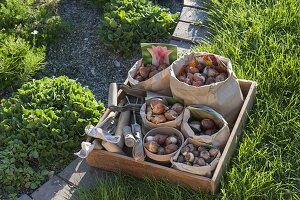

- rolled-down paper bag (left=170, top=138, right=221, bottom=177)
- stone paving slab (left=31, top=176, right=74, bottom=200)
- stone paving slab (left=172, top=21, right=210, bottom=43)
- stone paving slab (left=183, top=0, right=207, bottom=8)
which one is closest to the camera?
rolled-down paper bag (left=170, top=138, right=221, bottom=177)

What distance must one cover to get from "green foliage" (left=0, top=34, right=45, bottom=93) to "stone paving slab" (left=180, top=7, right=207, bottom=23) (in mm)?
1217

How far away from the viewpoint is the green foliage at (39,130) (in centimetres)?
307

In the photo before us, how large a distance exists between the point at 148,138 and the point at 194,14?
1.63 meters

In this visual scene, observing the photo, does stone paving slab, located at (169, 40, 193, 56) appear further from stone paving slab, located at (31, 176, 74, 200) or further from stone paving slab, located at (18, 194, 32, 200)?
stone paving slab, located at (18, 194, 32, 200)

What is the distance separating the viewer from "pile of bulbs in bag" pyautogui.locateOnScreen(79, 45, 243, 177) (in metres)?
2.75

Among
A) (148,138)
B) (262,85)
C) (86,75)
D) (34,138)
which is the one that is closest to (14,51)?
(86,75)

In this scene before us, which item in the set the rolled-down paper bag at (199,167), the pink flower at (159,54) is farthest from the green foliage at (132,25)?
the rolled-down paper bag at (199,167)

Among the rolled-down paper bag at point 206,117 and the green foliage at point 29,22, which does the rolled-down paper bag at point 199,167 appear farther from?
the green foliage at point 29,22

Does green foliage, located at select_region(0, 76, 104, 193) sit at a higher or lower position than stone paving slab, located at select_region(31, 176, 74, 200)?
higher

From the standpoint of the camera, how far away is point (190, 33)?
3932 mm

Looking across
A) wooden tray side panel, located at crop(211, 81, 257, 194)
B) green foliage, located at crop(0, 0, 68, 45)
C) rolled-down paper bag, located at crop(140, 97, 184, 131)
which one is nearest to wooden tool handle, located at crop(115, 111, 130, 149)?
rolled-down paper bag, located at crop(140, 97, 184, 131)

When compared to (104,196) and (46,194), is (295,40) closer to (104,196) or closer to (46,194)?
(104,196)

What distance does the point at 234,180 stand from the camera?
270cm

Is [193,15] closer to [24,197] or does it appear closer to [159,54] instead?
[159,54]
